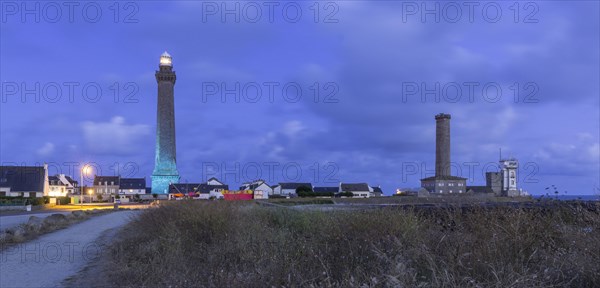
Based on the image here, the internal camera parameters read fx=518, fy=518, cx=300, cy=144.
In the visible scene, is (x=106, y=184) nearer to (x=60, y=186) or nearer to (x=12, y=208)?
(x=60, y=186)

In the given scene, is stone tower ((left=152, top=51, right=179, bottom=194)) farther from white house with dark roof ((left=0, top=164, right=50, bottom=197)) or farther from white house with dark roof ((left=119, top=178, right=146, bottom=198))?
white house with dark roof ((left=119, top=178, right=146, bottom=198))

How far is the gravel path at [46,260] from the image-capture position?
36.4ft

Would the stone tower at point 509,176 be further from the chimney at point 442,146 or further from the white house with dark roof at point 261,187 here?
the white house with dark roof at point 261,187

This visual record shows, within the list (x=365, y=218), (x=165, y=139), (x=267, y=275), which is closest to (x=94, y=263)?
(x=365, y=218)

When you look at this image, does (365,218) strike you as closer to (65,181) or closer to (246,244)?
(246,244)

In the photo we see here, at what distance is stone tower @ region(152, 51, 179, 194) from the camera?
90.5 meters

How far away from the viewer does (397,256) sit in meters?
6.63

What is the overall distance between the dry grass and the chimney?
7766 centimetres

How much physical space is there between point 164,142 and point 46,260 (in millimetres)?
77854

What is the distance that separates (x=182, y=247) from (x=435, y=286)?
909 cm

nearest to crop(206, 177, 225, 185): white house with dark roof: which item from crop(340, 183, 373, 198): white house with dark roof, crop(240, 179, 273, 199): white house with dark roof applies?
crop(240, 179, 273, 199): white house with dark roof

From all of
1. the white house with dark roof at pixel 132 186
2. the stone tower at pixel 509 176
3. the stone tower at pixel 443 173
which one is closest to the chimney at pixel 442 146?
the stone tower at pixel 443 173

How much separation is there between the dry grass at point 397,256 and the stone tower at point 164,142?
79.2 metres

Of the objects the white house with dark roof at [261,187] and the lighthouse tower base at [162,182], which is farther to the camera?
the white house with dark roof at [261,187]
